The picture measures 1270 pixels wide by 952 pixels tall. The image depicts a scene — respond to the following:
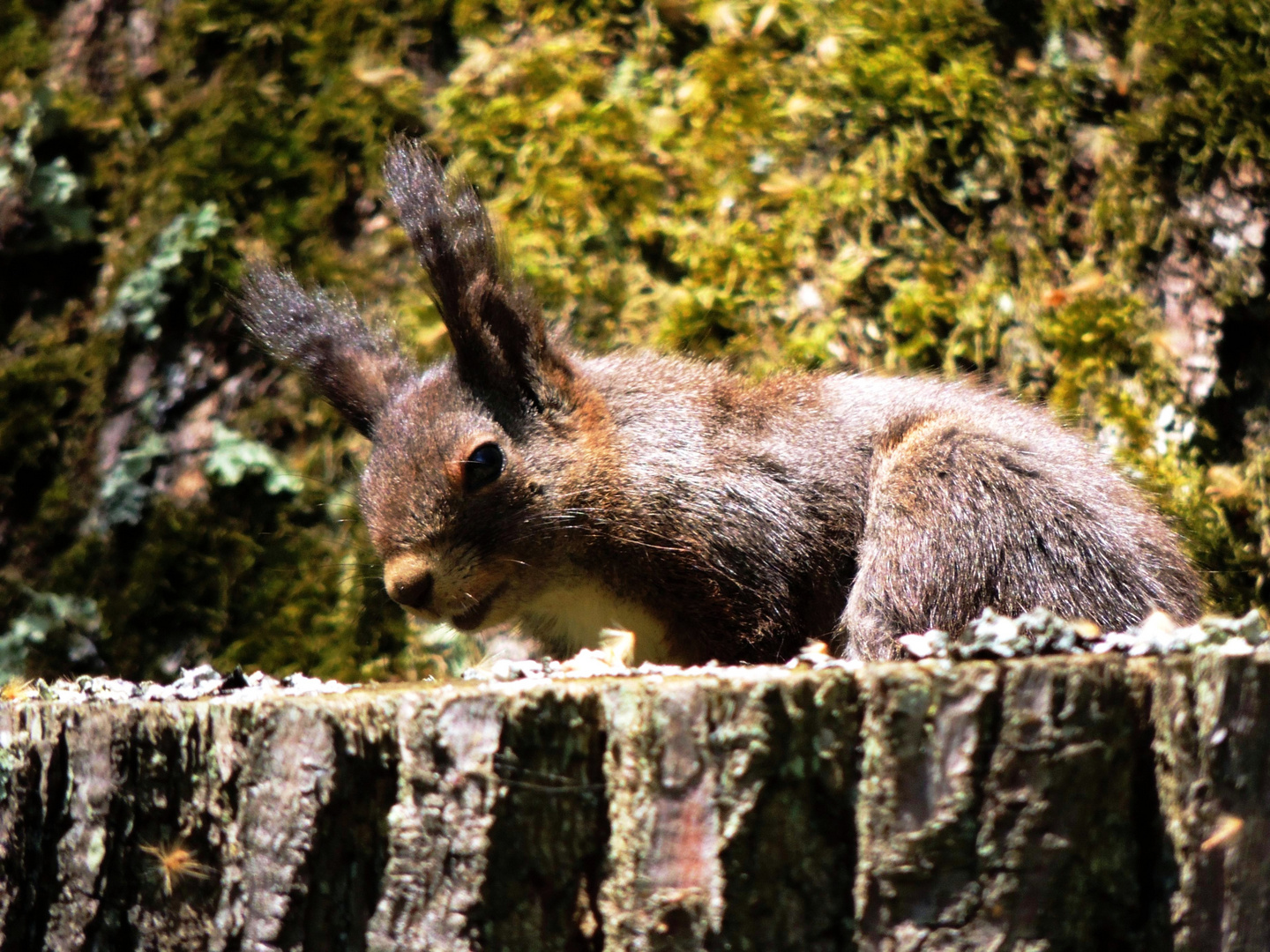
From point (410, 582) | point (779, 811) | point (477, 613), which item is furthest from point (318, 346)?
point (779, 811)

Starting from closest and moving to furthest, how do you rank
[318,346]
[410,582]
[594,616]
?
[410,582]
[594,616]
[318,346]

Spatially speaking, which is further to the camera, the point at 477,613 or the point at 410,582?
the point at 477,613

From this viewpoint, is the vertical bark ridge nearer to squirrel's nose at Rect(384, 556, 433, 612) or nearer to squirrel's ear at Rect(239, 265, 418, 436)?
squirrel's nose at Rect(384, 556, 433, 612)

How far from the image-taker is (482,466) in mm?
3318

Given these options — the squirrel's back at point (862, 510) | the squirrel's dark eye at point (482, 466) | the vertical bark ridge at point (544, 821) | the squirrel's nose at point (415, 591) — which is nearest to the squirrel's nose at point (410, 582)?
the squirrel's nose at point (415, 591)

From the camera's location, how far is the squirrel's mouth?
11.0 ft

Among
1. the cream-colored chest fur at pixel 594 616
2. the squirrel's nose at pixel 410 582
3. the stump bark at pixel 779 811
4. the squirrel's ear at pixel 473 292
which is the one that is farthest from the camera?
the cream-colored chest fur at pixel 594 616

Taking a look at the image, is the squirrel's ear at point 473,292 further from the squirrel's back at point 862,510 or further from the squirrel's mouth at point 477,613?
the squirrel's mouth at point 477,613

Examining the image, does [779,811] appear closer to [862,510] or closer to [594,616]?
[862,510]

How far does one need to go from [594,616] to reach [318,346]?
1.16 metres

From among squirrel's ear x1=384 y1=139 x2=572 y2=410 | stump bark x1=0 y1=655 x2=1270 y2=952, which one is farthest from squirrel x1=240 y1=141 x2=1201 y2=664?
stump bark x1=0 y1=655 x2=1270 y2=952

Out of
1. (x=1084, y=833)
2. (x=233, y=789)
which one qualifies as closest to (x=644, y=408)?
(x=233, y=789)

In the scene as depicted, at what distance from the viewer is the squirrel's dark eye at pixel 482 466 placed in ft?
10.8

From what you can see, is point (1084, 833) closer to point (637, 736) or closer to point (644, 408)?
point (637, 736)
